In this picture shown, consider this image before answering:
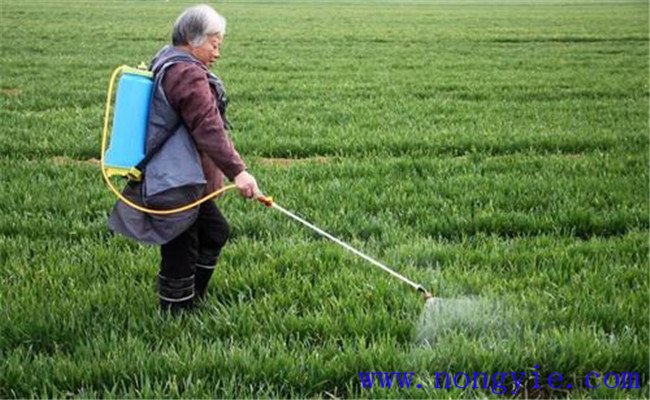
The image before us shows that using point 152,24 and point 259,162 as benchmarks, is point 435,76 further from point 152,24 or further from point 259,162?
point 152,24

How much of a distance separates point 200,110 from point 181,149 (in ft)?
0.90

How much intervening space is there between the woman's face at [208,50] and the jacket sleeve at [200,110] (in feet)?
0.48

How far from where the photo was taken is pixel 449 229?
626 centimetres

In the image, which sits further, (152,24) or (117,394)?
(152,24)

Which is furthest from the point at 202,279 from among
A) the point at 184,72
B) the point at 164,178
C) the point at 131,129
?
the point at 184,72

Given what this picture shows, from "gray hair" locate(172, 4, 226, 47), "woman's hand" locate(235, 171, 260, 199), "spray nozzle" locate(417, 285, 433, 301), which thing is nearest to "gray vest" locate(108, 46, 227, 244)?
"gray hair" locate(172, 4, 226, 47)

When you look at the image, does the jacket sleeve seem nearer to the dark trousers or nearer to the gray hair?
the gray hair

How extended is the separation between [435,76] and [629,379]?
15528 mm

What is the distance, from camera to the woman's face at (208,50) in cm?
432

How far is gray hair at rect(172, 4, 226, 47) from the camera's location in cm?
428

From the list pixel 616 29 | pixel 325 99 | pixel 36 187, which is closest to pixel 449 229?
pixel 36 187

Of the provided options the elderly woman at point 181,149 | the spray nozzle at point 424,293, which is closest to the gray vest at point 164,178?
the elderly woman at point 181,149

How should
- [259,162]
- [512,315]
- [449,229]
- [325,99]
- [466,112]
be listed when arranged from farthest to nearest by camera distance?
[325,99]
[466,112]
[259,162]
[449,229]
[512,315]

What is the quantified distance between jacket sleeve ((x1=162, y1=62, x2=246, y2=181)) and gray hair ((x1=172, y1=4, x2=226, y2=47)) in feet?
0.67
